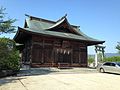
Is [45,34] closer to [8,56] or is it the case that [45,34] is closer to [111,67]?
[8,56]

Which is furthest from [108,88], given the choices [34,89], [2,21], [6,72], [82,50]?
[82,50]

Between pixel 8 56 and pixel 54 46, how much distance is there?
A: 8.04 m

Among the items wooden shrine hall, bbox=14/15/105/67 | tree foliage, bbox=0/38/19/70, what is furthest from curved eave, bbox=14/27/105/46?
tree foliage, bbox=0/38/19/70

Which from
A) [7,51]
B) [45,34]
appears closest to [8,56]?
[7,51]

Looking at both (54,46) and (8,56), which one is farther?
(54,46)

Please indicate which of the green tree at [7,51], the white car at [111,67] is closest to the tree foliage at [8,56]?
the green tree at [7,51]

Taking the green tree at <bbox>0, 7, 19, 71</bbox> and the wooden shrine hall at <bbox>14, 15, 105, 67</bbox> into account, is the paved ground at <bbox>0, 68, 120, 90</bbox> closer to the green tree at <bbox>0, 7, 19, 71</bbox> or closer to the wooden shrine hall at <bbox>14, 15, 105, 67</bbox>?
the green tree at <bbox>0, 7, 19, 71</bbox>

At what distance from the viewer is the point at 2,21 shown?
60.8 feet

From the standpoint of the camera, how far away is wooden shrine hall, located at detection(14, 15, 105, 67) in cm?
2319

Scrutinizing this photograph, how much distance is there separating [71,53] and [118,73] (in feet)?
24.7

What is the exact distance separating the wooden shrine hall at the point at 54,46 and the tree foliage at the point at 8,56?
365 centimetres

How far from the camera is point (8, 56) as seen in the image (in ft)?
59.3

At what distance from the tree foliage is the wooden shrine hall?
3.65 meters

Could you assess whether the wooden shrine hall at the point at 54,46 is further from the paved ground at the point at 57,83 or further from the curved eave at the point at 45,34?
the paved ground at the point at 57,83
